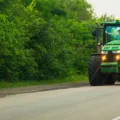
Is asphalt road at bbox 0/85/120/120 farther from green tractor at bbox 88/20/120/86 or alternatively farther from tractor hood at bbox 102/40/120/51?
tractor hood at bbox 102/40/120/51

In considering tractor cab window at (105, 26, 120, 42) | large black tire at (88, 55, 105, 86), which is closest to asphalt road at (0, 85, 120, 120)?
large black tire at (88, 55, 105, 86)

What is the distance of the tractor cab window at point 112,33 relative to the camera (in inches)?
1223

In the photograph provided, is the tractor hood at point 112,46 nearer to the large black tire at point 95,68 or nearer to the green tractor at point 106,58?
the green tractor at point 106,58

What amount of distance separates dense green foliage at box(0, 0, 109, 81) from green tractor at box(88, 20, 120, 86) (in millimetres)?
4201

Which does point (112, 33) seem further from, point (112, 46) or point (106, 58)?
point (106, 58)

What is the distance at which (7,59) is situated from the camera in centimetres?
2988

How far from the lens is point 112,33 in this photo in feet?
103

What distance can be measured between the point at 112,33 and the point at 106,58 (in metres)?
2.52

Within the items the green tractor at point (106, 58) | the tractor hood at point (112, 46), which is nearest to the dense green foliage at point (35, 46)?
the green tractor at point (106, 58)

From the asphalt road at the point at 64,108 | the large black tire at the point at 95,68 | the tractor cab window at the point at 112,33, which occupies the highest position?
the tractor cab window at the point at 112,33

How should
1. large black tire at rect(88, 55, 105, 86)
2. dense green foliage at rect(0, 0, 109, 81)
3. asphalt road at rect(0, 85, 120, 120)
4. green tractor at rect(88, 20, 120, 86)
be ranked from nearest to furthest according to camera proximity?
asphalt road at rect(0, 85, 120, 120)
dense green foliage at rect(0, 0, 109, 81)
green tractor at rect(88, 20, 120, 86)
large black tire at rect(88, 55, 105, 86)

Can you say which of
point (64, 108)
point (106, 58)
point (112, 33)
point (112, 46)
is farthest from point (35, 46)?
point (64, 108)

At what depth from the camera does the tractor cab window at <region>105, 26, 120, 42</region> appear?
31056 millimetres

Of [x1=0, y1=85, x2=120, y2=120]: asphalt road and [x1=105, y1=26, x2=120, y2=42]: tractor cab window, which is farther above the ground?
[x1=105, y1=26, x2=120, y2=42]: tractor cab window
